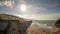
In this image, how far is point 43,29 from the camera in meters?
2.55

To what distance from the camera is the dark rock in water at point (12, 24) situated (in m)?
2.29

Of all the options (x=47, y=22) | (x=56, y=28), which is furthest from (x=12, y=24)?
(x=56, y=28)

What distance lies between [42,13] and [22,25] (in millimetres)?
409

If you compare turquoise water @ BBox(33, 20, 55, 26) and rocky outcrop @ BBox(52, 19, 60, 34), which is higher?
turquoise water @ BBox(33, 20, 55, 26)

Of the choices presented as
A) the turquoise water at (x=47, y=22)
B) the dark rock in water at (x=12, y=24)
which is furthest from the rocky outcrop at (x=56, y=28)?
the dark rock in water at (x=12, y=24)

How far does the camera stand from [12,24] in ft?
7.64

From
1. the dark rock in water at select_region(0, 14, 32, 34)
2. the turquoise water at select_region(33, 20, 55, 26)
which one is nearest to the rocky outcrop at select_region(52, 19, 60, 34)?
the turquoise water at select_region(33, 20, 55, 26)

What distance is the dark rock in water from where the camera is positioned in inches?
90.3

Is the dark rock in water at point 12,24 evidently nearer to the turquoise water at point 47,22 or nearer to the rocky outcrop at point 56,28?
the turquoise water at point 47,22

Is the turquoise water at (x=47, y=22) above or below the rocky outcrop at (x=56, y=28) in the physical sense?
above

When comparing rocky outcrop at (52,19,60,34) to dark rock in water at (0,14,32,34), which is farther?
rocky outcrop at (52,19,60,34)

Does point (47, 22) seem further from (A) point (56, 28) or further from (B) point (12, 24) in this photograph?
(B) point (12, 24)

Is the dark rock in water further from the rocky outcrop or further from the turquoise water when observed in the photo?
the rocky outcrop

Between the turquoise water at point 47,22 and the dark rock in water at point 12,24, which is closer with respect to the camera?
the dark rock in water at point 12,24
